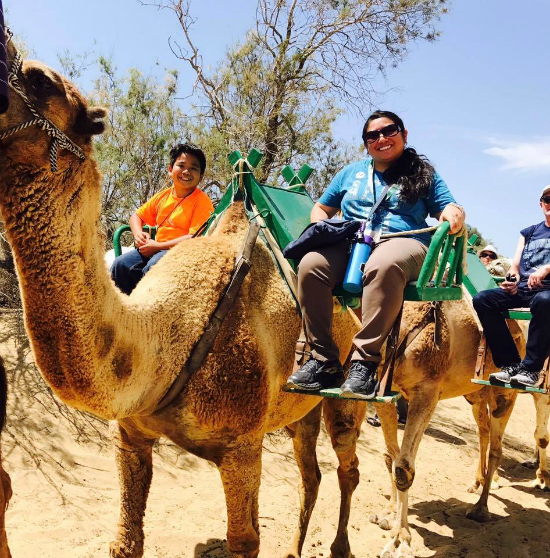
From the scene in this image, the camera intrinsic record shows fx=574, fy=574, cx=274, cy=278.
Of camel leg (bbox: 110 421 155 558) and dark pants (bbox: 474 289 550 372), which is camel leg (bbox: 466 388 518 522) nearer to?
dark pants (bbox: 474 289 550 372)

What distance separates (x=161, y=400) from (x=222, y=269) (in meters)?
0.82

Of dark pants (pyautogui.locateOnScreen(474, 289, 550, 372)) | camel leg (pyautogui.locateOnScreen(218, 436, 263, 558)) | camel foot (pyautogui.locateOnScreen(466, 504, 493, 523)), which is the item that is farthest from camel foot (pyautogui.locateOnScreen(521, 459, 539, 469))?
camel leg (pyautogui.locateOnScreen(218, 436, 263, 558))

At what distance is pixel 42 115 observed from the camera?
7.23 feet

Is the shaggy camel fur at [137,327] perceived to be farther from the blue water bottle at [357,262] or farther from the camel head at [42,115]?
the blue water bottle at [357,262]

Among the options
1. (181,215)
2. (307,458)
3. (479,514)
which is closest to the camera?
(181,215)

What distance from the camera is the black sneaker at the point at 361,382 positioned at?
303cm

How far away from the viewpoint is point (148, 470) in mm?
3459

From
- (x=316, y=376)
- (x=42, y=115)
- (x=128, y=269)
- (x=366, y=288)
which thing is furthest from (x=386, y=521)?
(x=42, y=115)

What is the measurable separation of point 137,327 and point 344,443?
2425 mm

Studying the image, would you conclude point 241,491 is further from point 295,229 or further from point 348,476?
point 348,476

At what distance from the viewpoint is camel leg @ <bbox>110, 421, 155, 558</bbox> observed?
332 centimetres

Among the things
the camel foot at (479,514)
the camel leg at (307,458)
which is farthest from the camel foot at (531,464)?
the camel leg at (307,458)

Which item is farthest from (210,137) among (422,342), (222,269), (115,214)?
(222,269)

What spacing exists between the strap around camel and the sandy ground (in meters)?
2.07
